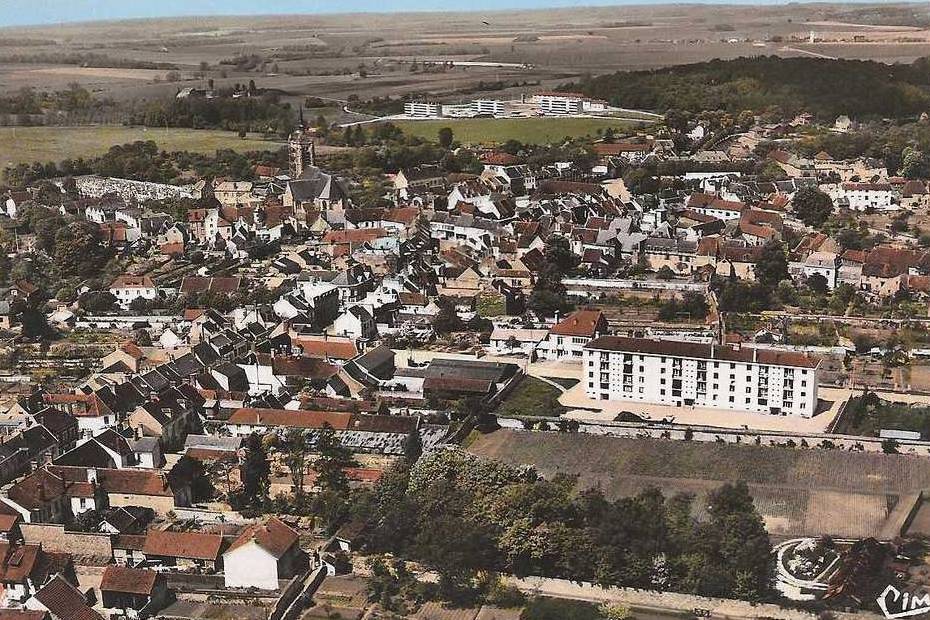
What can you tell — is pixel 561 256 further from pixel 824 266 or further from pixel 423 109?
pixel 423 109

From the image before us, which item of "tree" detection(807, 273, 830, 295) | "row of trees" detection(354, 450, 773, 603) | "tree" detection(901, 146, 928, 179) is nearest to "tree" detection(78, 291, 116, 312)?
"row of trees" detection(354, 450, 773, 603)

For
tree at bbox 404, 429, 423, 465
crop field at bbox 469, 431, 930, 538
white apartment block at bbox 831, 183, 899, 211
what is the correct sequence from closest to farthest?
1. crop field at bbox 469, 431, 930, 538
2. tree at bbox 404, 429, 423, 465
3. white apartment block at bbox 831, 183, 899, 211

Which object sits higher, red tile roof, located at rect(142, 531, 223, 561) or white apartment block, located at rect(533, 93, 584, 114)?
white apartment block, located at rect(533, 93, 584, 114)

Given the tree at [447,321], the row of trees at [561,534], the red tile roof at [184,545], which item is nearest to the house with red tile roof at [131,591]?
the red tile roof at [184,545]

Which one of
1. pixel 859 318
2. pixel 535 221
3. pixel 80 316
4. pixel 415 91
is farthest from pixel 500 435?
pixel 415 91

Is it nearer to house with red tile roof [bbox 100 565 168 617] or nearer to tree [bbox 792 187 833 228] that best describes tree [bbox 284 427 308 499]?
house with red tile roof [bbox 100 565 168 617]

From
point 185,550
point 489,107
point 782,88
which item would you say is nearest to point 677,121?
point 782,88

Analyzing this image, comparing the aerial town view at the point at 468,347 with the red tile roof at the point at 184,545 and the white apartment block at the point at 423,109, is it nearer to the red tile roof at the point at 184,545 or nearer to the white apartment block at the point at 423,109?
the red tile roof at the point at 184,545
